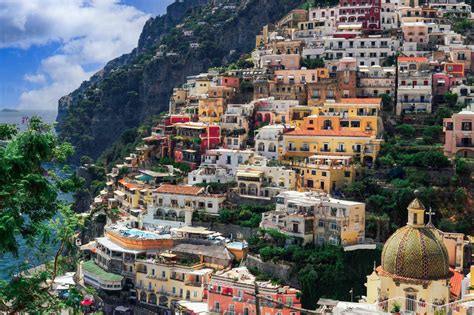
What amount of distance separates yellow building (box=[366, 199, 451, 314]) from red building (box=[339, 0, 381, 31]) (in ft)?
130

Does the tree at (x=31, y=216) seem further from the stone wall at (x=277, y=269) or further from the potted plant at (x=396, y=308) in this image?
the stone wall at (x=277, y=269)

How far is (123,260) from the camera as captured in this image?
4044 cm

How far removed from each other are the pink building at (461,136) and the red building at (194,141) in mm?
14999

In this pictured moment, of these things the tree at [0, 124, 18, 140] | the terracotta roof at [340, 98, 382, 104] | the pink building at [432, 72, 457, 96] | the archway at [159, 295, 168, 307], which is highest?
the pink building at [432, 72, 457, 96]

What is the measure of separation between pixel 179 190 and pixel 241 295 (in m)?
11.0

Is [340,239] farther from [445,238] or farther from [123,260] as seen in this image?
[123,260]

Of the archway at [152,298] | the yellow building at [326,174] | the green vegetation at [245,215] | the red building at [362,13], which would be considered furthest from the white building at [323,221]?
the red building at [362,13]

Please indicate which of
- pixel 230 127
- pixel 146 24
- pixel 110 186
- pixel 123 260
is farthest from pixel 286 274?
pixel 146 24

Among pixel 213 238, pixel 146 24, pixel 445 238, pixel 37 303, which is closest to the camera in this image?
pixel 37 303

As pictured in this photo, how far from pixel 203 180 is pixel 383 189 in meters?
10.7

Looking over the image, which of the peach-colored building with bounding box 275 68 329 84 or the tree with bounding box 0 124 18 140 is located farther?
the peach-colored building with bounding box 275 68 329 84

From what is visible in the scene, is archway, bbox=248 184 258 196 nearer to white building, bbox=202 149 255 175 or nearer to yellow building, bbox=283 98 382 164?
white building, bbox=202 149 255 175

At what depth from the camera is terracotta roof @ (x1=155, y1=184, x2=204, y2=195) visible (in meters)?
43.5

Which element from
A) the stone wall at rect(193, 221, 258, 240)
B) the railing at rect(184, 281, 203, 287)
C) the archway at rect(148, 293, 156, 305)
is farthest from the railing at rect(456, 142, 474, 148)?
the archway at rect(148, 293, 156, 305)
